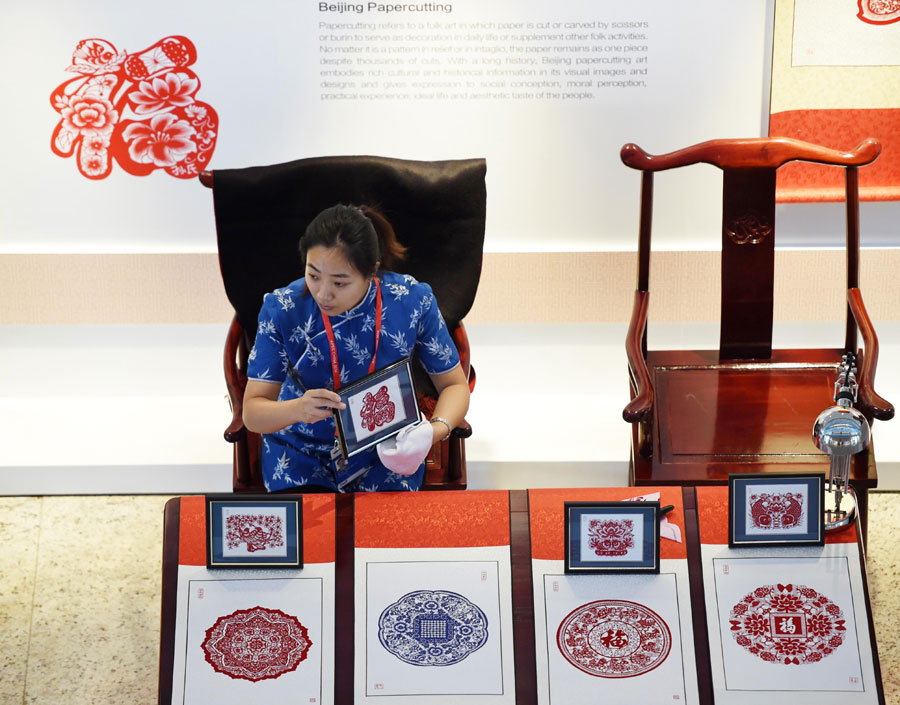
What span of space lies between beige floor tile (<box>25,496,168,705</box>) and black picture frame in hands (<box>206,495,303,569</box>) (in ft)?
3.00

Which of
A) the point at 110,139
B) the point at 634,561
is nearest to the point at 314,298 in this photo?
the point at 634,561

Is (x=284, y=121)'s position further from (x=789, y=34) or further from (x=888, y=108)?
(x=888, y=108)

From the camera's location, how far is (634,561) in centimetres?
173

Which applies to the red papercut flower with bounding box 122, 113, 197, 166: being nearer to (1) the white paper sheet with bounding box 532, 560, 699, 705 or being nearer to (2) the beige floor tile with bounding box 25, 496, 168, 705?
(2) the beige floor tile with bounding box 25, 496, 168, 705

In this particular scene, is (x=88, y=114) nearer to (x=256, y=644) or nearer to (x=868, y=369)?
(x=256, y=644)

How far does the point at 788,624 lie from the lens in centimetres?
170

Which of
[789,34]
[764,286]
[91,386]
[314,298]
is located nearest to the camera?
[314,298]

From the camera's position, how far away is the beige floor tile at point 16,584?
254cm

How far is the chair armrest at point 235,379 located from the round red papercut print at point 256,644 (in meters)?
0.67

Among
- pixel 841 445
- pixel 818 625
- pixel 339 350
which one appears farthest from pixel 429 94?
pixel 818 625

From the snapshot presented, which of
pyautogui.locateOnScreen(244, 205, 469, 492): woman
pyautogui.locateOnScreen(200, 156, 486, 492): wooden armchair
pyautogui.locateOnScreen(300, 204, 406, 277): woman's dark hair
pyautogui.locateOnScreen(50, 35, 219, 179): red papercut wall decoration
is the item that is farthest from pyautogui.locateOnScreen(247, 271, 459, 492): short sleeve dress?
pyautogui.locateOnScreen(50, 35, 219, 179): red papercut wall decoration

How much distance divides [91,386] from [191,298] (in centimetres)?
55

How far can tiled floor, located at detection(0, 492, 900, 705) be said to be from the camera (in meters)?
2.51

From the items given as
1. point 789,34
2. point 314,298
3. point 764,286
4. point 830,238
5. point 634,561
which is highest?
point 789,34
